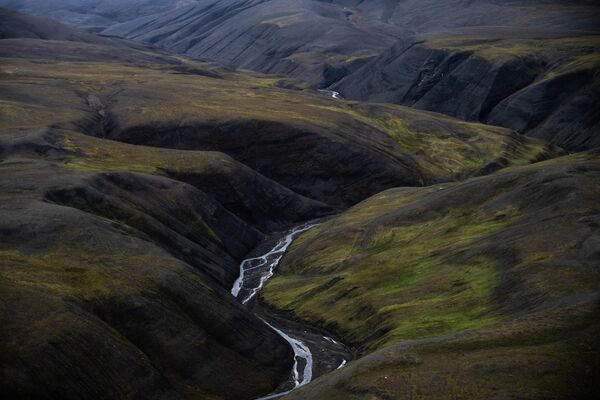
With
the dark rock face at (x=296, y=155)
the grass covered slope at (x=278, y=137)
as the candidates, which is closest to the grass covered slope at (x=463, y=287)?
the dark rock face at (x=296, y=155)

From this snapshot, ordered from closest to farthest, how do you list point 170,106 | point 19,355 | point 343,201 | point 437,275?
1. point 19,355
2. point 437,275
3. point 343,201
4. point 170,106

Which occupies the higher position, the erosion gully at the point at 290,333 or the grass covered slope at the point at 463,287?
the grass covered slope at the point at 463,287

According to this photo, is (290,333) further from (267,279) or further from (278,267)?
(278,267)

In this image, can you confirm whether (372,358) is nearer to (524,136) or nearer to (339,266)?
(339,266)

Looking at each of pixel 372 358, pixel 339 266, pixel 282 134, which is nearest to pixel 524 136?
pixel 282 134

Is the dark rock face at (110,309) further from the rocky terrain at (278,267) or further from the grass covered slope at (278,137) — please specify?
the grass covered slope at (278,137)

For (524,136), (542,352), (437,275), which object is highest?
(542,352)

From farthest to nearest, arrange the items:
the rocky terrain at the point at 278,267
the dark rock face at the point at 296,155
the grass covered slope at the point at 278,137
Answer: the grass covered slope at the point at 278,137
the dark rock face at the point at 296,155
the rocky terrain at the point at 278,267
